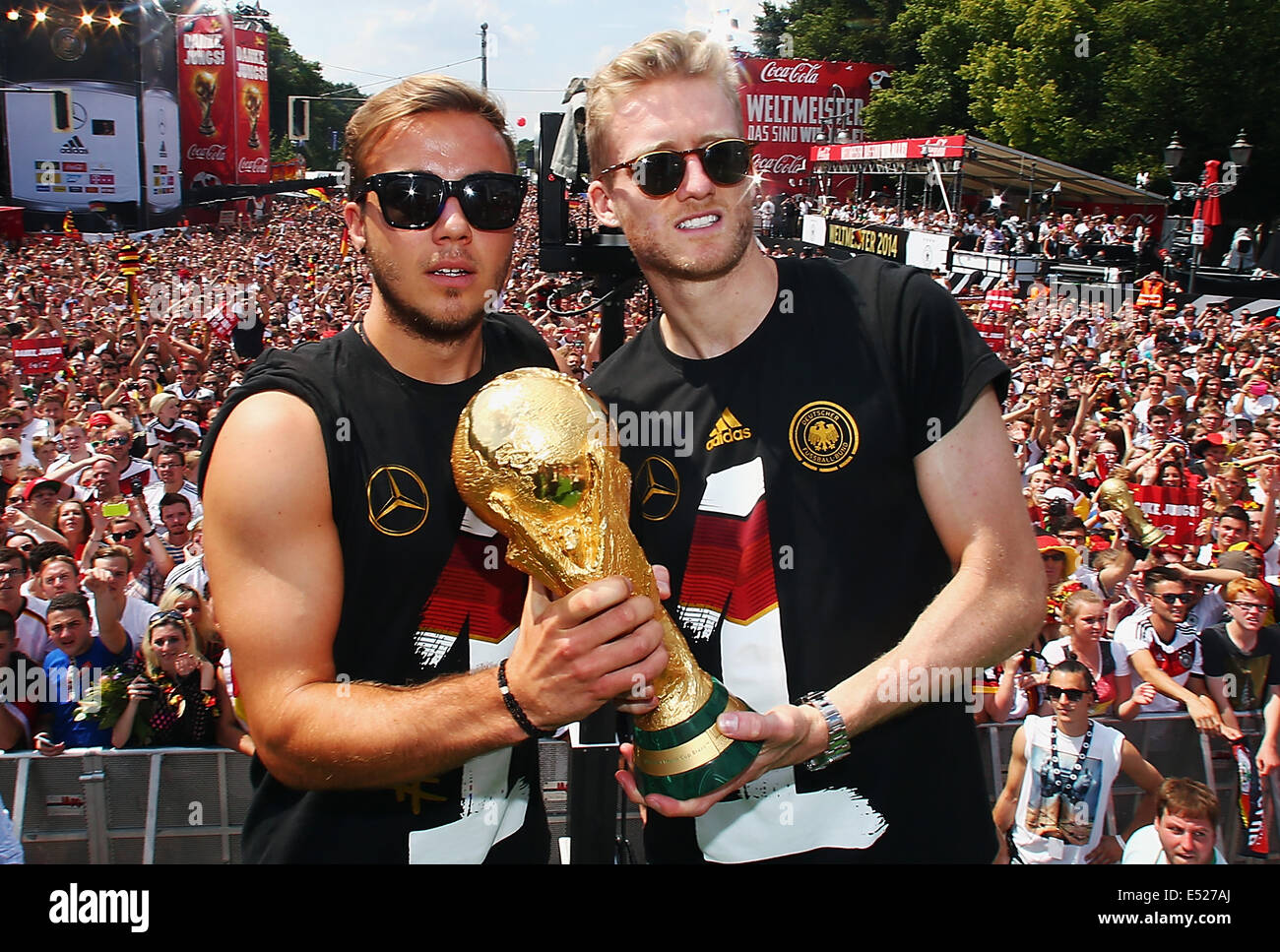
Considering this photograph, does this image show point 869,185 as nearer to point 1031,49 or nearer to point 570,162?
point 1031,49

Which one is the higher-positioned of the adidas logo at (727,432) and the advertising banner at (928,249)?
the advertising banner at (928,249)

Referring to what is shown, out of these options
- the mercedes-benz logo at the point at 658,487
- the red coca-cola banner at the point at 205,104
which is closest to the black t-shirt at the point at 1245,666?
the mercedes-benz logo at the point at 658,487

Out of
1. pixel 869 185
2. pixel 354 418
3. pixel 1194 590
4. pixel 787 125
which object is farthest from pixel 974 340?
pixel 787 125

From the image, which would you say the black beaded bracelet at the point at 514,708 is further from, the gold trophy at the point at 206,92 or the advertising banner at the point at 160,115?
the gold trophy at the point at 206,92

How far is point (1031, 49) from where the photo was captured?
110 feet

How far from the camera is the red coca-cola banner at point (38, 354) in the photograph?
1151 cm

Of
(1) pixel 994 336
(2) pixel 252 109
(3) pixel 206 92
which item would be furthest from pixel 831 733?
(3) pixel 206 92

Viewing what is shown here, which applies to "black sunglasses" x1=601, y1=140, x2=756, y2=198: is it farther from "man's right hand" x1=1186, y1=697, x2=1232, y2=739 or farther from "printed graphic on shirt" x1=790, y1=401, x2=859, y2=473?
"man's right hand" x1=1186, y1=697, x2=1232, y2=739

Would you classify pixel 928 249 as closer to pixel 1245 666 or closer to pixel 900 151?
pixel 900 151

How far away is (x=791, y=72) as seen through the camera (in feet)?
148

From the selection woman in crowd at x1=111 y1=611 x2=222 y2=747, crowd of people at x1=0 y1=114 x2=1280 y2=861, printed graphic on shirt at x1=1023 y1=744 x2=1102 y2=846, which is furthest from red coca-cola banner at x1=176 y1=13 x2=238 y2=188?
printed graphic on shirt at x1=1023 y1=744 x2=1102 y2=846

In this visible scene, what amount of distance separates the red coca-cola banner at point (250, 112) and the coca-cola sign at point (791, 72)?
2077 centimetres

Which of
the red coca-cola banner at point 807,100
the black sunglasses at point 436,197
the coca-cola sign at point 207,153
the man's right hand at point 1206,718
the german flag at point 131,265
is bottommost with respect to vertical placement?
the man's right hand at point 1206,718

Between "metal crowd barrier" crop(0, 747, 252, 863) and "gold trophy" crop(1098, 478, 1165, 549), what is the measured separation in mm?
6035
